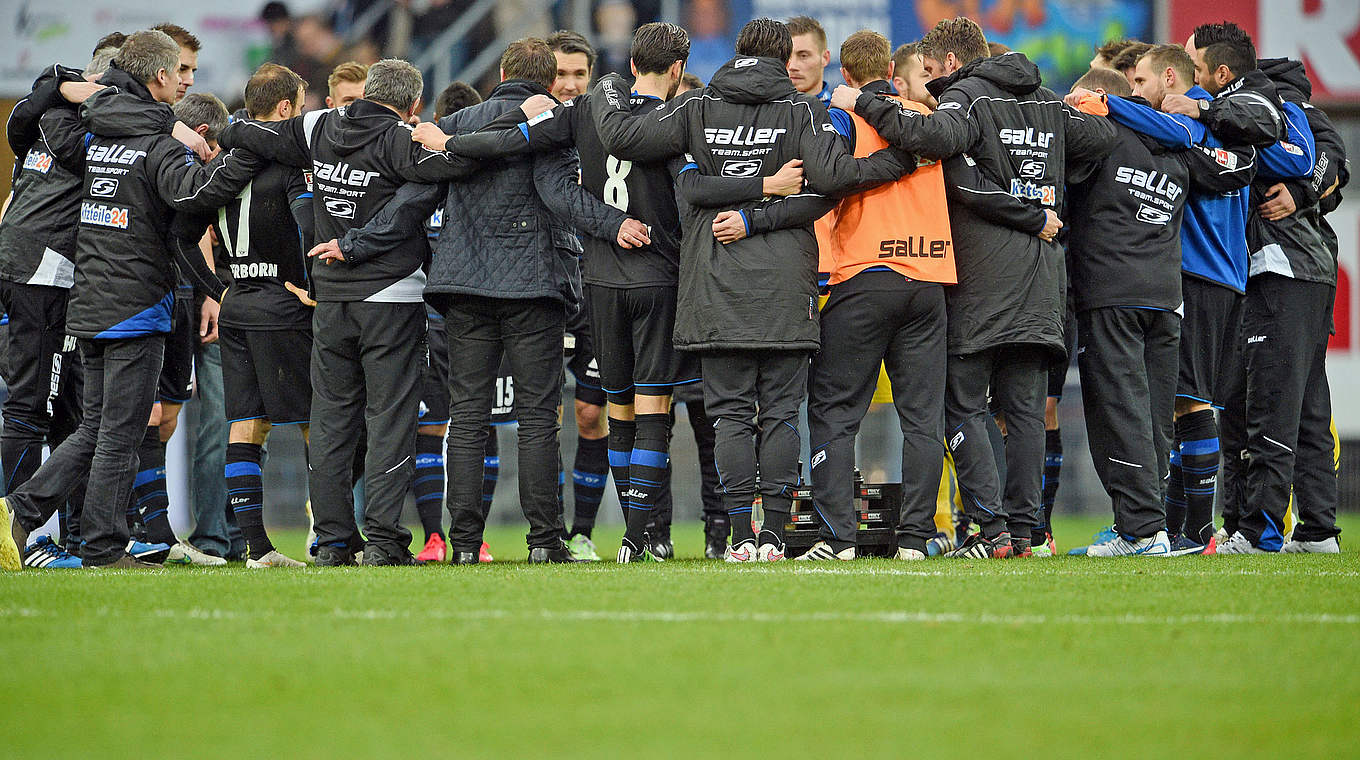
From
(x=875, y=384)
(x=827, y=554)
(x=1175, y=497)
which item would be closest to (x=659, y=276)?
(x=875, y=384)

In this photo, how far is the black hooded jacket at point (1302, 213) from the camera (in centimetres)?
703

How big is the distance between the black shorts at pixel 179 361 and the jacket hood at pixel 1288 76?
208 inches

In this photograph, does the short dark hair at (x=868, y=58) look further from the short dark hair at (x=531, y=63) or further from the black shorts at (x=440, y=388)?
the black shorts at (x=440, y=388)

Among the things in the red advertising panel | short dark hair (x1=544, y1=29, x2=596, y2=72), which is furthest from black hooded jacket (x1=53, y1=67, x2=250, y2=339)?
the red advertising panel

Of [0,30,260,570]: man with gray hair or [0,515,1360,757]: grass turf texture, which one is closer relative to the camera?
[0,515,1360,757]: grass turf texture

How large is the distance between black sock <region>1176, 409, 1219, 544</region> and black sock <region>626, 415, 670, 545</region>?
94.4 inches

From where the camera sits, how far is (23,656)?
132 inches

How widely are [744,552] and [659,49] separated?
2.08 meters

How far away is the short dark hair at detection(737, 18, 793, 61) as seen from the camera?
5.93 metres

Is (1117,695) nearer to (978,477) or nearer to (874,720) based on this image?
(874,720)

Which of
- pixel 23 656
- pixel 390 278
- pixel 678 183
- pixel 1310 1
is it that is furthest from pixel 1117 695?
pixel 1310 1

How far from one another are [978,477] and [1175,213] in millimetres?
1509

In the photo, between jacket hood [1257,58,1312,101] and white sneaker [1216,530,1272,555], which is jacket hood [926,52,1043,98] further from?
white sneaker [1216,530,1272,555]

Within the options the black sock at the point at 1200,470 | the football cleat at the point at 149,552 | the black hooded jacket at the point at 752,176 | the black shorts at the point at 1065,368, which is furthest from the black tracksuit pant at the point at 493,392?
the black sock at the point at 1200,470
